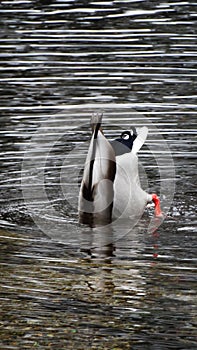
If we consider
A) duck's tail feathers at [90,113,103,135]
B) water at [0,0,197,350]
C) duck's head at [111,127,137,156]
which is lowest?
water at [0,0,197,350]

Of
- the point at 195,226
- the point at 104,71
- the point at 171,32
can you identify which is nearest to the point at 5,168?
the point at 195,226

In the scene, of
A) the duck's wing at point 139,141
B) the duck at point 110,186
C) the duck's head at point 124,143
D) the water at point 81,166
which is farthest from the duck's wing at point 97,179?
the duck's wing at point 139,141

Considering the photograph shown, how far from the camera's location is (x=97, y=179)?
985 cm

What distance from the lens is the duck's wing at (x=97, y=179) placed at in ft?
31.4

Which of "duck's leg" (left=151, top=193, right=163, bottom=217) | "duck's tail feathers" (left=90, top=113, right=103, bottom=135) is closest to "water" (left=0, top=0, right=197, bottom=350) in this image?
"duck's leg" (left=151, top=193, right=163, bottom=217)

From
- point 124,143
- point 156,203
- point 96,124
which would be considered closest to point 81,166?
point 124,143

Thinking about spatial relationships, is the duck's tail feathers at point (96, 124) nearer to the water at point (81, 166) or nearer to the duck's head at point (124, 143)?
the duck's head at point (124, 143)

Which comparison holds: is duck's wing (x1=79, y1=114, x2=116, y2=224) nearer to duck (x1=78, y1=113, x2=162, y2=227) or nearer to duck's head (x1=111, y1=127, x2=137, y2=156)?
duck (x1=78, y1=113, x2=162, y2=227)

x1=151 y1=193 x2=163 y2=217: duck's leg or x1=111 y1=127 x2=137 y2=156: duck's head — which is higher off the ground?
x1=111 y1=127 x2=137 y2=156: duck's head

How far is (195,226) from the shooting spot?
32.5ft

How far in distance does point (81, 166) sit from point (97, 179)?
88.1 inches

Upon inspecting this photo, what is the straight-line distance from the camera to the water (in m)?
7.58

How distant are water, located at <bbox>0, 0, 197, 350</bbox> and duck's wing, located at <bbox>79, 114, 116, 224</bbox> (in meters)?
0.17

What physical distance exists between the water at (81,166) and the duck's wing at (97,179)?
17 centimetres
